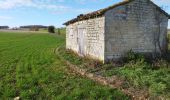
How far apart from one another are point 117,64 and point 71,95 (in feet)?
16.0

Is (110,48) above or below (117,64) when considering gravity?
above

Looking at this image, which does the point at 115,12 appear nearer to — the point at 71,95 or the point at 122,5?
the point at 122,5

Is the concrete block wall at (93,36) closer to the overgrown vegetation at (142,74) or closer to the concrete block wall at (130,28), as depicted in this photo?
the concrete block wall at (130,28)

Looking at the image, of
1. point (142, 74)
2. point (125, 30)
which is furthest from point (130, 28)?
point (142, 74)

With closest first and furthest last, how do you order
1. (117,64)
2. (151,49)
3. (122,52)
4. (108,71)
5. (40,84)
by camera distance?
(40,84) < (108,71) < (117,64) < (122,52) < (151,49)

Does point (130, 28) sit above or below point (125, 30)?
above

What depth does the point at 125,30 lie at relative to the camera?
42.8 ft

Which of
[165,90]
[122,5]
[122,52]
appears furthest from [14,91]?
[122,5]

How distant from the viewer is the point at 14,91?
8383 millimetres

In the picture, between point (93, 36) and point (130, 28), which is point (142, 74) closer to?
point (130, 28)

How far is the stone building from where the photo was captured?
12547 mm

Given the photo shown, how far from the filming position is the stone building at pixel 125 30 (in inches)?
494

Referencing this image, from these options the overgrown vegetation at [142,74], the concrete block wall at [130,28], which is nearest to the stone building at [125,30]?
the concrete block wall at [130,28]

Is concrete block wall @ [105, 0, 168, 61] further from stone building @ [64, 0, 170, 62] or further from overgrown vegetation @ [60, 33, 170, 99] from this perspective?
overgrown vegetation @ [60, 33, 170, 99]
